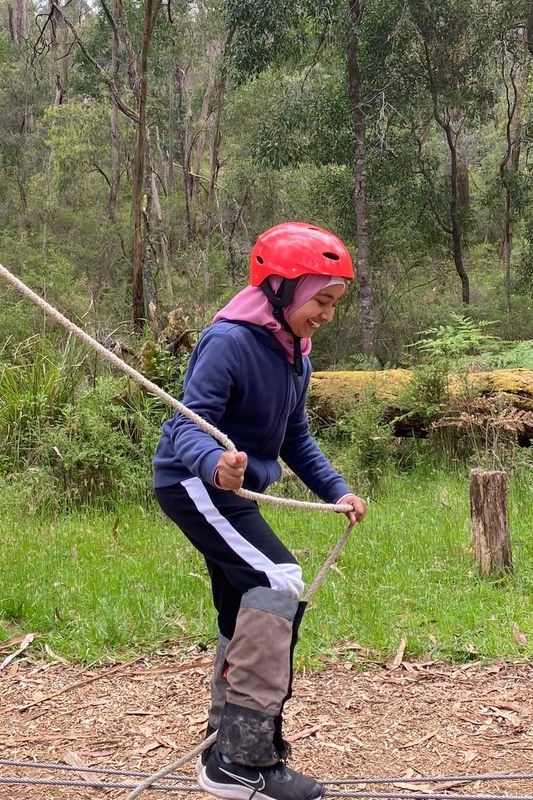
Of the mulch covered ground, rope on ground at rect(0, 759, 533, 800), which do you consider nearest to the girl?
rope on ground at rect(0, 759, 533, 800)

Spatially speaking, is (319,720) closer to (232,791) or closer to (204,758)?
(204,758)

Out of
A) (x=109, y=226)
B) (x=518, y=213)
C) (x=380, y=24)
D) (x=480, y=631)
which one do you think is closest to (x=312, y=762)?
(x=480, y=631)

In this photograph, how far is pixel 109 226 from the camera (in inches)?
841

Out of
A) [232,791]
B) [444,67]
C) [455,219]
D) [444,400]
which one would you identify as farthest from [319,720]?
[455,219]

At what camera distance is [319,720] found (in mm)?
3426

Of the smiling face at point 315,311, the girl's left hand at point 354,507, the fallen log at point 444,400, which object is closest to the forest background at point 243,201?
the fallen log at point 444,400

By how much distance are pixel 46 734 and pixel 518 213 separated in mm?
16929

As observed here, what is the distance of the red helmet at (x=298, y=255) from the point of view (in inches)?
94.0

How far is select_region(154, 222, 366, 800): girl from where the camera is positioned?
227 cm

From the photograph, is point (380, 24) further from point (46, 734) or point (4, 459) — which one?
point (46, 734)

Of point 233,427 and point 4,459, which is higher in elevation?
point 233,427

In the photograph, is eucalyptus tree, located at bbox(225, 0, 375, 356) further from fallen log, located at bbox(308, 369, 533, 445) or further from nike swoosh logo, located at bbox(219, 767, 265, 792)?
nike swoosh logo, located at bbox(219, 767, 265, 792)

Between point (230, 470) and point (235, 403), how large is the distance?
40 cm

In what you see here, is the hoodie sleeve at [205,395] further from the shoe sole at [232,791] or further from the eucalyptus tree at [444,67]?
the eucalyptus tree at [444,67]
